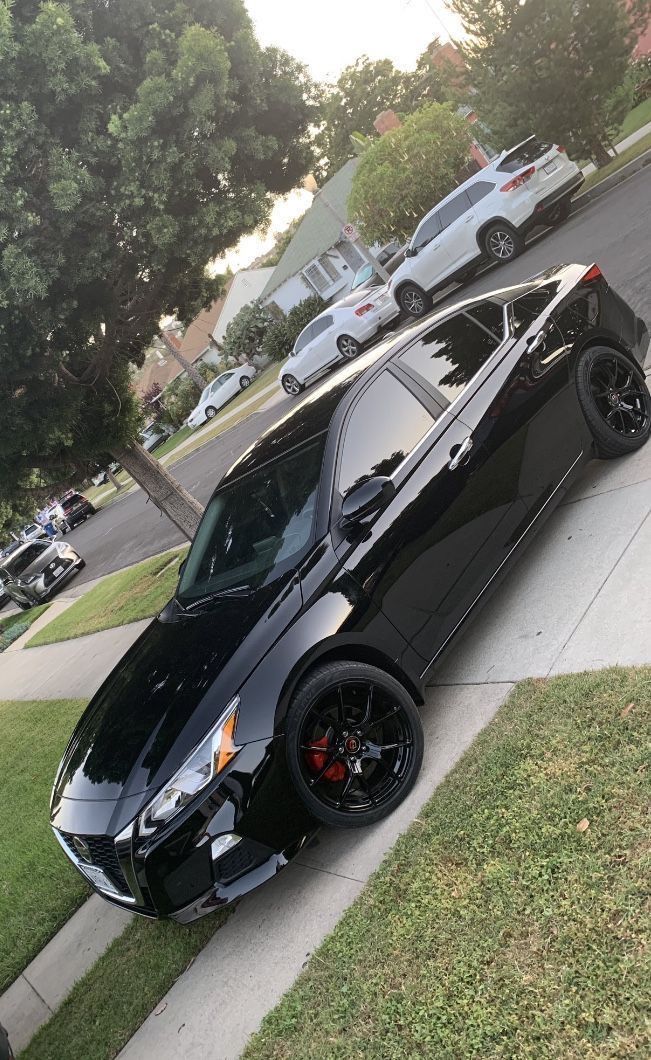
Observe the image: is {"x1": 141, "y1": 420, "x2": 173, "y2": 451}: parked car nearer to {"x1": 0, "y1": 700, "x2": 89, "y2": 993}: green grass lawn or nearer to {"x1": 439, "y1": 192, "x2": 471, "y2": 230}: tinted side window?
{"x1": 439, "y1": 192, "x2": 471, "y2": 230}: tinted side window

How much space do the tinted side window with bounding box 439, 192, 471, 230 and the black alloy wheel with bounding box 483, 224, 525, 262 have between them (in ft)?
2.46

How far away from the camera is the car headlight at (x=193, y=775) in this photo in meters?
3.29

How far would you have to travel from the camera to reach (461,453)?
434cm

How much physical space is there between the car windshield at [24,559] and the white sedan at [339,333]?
25.9ft

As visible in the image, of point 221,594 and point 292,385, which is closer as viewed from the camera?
point 221,594

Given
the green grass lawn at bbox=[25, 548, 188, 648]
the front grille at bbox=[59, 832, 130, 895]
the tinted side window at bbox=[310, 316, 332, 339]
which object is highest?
the tinted side window at bbox=[310, 316, 332, 339]

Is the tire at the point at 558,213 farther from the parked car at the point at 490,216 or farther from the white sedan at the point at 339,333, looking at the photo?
the white sedan at the point at 339,333

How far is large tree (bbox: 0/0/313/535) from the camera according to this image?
20.4ft

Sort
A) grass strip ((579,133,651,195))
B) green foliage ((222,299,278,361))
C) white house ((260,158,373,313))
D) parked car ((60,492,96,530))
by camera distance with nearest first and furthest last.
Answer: grass strip ((579,133,651,195)), parked car ((60,492,96,530)), green foliage ((222,299,278,361)), white house ((260,158,373,313))

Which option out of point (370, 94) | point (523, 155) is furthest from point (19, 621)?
point (370, 94)

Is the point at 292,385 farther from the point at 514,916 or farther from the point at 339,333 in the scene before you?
the point at 514,916

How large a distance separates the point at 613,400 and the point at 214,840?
3.67 m

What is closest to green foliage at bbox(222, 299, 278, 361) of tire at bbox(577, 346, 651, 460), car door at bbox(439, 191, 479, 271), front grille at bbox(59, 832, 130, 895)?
car door at bbox(439, 191, 479, 271)

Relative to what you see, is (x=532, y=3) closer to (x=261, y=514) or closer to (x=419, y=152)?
(x=419, y=152)
